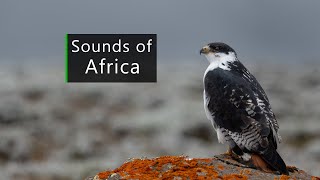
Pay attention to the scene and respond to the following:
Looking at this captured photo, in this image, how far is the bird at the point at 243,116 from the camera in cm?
1028

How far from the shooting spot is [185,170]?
32.2ft

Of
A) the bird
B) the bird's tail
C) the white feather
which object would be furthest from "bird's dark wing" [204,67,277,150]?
the white feather

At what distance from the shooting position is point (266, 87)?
5984 centimetres

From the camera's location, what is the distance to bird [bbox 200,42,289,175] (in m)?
10.3

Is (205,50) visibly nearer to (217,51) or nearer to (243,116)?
(217,51)

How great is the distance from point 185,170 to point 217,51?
2708mm

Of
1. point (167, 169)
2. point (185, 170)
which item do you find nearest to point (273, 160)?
point (185, 170)

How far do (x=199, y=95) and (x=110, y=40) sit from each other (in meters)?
33.1

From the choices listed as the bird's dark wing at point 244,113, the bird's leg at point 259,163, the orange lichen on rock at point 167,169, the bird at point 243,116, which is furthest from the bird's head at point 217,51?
the orange lichen on rock at point 167,169

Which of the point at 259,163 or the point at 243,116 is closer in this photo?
the point at 259,163

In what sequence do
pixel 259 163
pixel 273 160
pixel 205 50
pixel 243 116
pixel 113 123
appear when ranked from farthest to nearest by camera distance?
pixel 113 123, pixel 205 50, pixel 243 116, pixel 259 163, pixel 273 160

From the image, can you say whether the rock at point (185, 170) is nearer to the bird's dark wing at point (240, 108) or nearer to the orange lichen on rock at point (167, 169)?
the orange lichen on rock at point (167, 169)

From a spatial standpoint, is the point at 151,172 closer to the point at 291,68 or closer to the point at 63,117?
the point at 63,117

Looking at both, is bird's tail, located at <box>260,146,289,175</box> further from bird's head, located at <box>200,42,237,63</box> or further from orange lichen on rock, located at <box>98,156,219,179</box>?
bird's head, located at <box>200,42,237,63</box>
